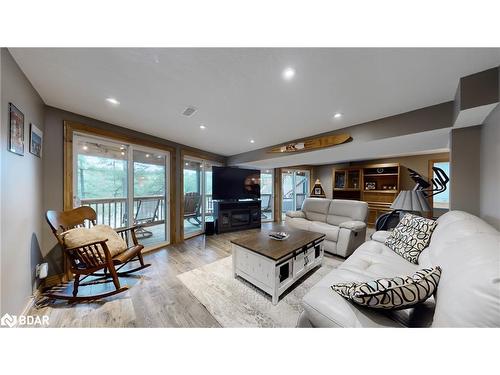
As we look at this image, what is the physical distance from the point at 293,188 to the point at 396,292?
5.68 meters

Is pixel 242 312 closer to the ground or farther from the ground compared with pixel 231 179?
closer to the ground

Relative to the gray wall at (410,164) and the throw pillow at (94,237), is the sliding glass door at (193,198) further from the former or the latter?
the gray wall at (410,164)

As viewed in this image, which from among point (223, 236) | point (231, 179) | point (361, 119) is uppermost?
point (361, 119)

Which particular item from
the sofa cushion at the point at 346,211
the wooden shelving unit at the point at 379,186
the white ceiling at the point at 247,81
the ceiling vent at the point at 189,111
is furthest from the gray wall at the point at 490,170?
the wooden shelving unit at the point at 379,186

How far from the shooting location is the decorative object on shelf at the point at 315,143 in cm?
252

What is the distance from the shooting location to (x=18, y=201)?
145 cm

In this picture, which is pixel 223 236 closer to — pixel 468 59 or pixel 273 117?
pixel 273 117

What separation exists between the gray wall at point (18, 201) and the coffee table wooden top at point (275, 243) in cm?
190

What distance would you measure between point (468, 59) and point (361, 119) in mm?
1070

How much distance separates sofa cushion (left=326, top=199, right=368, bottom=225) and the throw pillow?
3666mm

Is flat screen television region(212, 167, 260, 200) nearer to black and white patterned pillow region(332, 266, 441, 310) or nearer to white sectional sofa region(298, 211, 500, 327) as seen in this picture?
white sectional sofa region(298, 211, 500, 327)

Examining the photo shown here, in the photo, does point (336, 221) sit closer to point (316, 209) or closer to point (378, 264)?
point (316, 209)

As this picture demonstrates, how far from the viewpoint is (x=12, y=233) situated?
136cm
